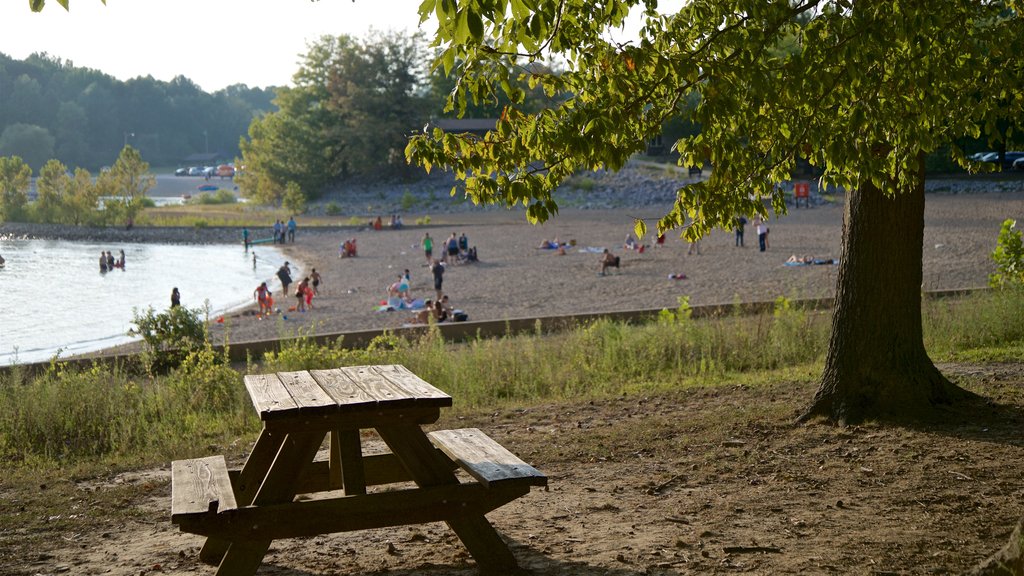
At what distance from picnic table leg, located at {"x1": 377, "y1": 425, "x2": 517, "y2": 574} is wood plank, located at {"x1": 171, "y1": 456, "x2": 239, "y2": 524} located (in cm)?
70

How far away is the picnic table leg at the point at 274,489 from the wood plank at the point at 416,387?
46 cm

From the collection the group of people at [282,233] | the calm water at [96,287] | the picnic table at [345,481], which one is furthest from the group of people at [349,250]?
the picnic table at [345,481]

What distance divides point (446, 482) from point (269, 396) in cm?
83

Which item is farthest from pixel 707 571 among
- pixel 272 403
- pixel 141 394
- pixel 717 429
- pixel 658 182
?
pixel 658 182

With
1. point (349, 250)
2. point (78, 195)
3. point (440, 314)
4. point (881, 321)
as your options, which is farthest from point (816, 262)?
point (78, 195)

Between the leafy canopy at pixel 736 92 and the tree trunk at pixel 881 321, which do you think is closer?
the leafy canopy at pixel 736 92

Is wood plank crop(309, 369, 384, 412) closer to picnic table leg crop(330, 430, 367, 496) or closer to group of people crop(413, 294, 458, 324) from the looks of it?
picnic table leg crop(330, 430, 367, 496)

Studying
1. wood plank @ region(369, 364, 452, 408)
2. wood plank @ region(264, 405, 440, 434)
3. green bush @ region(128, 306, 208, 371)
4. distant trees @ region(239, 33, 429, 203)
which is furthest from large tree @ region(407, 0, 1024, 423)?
distant trees @ region(239, 33, 429, 203)

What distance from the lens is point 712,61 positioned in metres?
Answer: 5.11

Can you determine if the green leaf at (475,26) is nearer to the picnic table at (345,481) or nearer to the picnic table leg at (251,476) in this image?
the picnic table at (345,481)

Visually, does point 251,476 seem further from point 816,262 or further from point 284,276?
point 816,262

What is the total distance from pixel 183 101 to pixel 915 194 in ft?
498

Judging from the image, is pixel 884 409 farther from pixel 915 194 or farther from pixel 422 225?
pixel 422 225

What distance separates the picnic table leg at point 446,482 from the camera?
4262 mm
